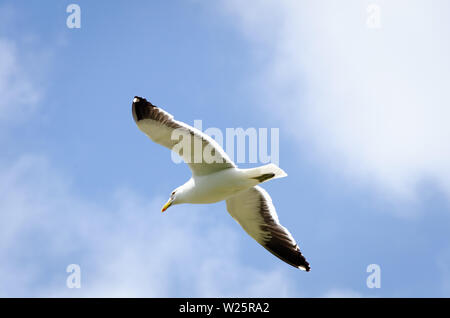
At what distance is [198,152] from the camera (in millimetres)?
9133

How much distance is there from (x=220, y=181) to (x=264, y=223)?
1670mm

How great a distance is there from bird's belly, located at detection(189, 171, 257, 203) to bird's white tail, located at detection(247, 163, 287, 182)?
15 cm

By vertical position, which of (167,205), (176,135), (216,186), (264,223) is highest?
(176,135)

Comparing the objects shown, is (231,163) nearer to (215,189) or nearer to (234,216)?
(215,189)

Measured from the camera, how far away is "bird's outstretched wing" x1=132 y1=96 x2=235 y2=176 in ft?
28.9

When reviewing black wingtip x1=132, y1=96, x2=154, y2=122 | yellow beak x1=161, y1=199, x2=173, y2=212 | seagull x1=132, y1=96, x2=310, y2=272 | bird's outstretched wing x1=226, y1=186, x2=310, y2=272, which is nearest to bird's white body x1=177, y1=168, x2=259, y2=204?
seagull x1=132, y1=96, x2=310, y2=272

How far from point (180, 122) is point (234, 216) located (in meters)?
2.52

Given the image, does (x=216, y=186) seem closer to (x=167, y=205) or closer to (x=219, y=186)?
(x=219, y=186)

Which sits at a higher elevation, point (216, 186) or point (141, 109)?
point (141, 109)

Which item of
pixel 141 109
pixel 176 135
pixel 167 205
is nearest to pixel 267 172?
pixel 176 135

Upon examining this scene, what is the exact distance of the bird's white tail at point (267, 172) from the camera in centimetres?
874

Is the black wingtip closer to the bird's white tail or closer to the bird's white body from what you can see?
the bird's white body

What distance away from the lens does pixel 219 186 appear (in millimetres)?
9281
